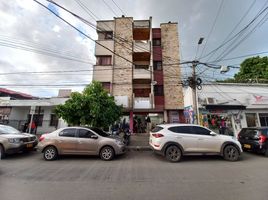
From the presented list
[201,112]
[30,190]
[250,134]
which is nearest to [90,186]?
[30,190]

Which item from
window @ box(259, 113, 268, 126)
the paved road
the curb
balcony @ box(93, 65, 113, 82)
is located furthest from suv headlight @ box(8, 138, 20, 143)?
window @ box(259, 113, 268, 126)

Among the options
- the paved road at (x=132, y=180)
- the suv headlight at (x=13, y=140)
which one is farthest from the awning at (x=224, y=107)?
the suv headlight at (x=13, y=140)

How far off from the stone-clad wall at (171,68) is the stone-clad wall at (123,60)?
13.8 feet

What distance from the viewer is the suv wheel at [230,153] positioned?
26.7ft

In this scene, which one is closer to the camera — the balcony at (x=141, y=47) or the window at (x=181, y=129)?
the window at (x=181, y=129)

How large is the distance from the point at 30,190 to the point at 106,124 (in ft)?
23.6

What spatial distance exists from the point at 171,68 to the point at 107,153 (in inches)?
574

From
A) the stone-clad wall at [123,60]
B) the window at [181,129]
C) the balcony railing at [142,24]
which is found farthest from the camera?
the balcony railing at [142,24]

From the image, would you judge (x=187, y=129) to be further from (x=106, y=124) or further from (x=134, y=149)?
(x=106, y=124)

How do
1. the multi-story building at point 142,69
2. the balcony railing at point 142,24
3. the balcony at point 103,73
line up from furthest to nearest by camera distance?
1. the balcony railing at point 142,24
2. the balcony at point 103,73
3. the multi-story building at point 142,69

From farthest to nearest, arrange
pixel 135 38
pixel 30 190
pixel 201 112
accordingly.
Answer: pixel 135 38
pixel 201 112
pixel 30 190

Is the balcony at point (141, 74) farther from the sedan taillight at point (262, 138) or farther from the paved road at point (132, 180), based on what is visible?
the paved road at point (132, 180)

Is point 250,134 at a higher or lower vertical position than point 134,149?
Result: higher

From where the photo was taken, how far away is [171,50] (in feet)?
66.3
